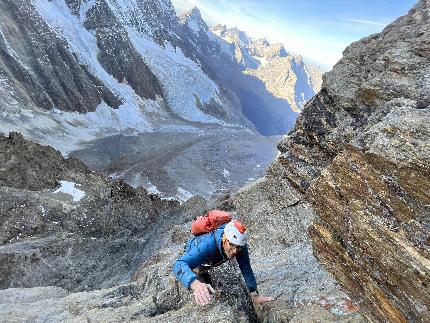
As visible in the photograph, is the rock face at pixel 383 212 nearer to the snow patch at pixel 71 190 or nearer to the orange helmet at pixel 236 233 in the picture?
the orange helmet at pixel 236 233

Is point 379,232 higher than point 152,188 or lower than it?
lower

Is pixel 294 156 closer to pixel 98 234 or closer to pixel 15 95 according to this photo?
pixel 98 234

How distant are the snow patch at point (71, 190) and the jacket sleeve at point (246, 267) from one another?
36261 millimetres

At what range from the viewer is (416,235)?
20.8 feet

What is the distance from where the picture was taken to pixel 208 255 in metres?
7.48

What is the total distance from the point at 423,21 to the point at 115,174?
223 ft

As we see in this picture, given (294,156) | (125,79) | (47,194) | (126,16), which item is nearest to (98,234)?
(47,194)

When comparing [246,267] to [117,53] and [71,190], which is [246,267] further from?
[117,53]

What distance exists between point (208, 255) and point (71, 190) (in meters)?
38.9

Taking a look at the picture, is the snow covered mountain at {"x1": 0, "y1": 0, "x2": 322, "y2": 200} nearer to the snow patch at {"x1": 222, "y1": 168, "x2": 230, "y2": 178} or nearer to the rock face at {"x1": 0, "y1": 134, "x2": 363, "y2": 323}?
the snow patch at {"x1": 222, "y1": 168, "x2": 230, "y2": 178}

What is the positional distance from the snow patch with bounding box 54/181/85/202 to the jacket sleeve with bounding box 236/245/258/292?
36.3 meters

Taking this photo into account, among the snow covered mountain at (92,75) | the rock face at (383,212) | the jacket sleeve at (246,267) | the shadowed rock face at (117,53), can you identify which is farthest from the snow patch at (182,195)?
the shadowed rock face at (117,53)

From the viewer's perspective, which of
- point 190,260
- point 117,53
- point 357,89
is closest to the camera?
Result: point 190,260

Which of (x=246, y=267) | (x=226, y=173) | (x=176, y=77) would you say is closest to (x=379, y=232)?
(x=246, y=267)
